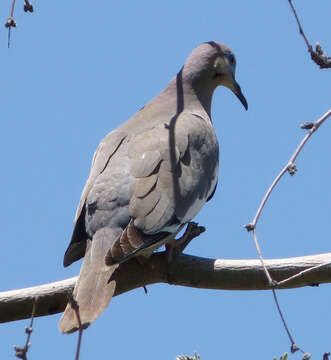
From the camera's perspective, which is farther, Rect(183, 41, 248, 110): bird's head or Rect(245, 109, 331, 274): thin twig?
Rect(183, 41, 248, 110): bird's head

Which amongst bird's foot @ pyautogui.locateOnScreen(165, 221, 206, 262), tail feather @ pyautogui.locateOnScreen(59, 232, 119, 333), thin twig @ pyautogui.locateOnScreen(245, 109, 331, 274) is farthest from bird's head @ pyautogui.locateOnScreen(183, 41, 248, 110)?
thin twig @ pyautogui.locateOnScreen(245, 109, 331, 274)

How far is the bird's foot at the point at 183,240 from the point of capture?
158 inches

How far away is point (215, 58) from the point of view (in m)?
5.62

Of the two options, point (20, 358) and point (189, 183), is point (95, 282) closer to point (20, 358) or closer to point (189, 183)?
point (189, 183)

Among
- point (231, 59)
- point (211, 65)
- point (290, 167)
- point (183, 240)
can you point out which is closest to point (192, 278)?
point (183, 240)

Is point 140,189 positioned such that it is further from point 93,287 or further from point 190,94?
point 190,94

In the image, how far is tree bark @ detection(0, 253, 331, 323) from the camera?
345 cm

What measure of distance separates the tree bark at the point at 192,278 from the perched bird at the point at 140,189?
12 cm

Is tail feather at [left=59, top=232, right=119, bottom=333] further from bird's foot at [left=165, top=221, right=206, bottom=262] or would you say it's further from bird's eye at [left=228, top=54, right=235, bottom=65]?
bird's eye at [left=228, top=54, right=235, bottom=65]

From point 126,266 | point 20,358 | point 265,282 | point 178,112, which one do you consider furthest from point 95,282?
point 20,358

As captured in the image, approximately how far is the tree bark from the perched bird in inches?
4.6

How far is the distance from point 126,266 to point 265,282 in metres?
0.78

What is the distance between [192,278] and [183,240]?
46cm

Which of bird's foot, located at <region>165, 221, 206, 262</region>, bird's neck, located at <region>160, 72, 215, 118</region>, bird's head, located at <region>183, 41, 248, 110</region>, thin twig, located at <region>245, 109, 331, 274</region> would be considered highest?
bird's head, located at <region>183, 41, 248, 110</region>
